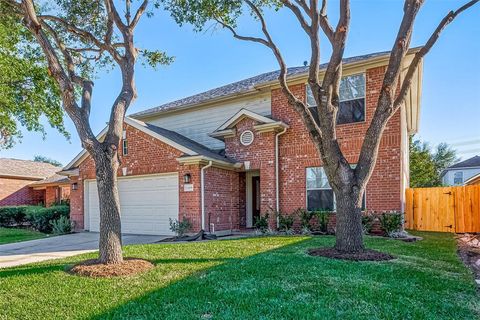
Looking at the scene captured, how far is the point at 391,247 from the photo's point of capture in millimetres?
7906

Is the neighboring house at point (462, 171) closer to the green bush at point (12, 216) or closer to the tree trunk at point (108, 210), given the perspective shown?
the tree trunk at point (108, 210)

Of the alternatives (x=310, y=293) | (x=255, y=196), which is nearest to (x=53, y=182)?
(x=255, y=196)

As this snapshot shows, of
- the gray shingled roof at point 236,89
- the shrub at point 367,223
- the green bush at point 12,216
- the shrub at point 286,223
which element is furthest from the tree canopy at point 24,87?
the shrub at point 367,223

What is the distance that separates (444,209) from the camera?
12.4 metres

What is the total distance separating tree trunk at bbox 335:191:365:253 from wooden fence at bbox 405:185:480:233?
6.79m

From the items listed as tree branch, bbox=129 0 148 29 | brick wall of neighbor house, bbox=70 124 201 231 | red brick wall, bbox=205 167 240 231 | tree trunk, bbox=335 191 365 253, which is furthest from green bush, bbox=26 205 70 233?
→ tree trunk, bbox=335 191 365 253

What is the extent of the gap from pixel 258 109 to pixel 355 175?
291 inches

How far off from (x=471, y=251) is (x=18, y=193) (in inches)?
1087

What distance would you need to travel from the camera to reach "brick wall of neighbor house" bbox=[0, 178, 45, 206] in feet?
76.5

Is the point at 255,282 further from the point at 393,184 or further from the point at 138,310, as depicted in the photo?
the point at 393,184

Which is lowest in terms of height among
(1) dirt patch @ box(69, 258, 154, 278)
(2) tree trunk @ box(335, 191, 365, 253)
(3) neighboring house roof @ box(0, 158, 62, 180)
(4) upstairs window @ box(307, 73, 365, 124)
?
(1) dirt patch @ box(69, 258, 154, 278)

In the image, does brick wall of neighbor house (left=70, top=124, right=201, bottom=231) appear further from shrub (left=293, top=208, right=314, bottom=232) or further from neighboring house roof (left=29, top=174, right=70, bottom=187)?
neighboring house roof (left=29, top=174, right=70, bottom=187)

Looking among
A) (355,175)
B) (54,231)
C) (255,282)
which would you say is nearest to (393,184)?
(355,175)

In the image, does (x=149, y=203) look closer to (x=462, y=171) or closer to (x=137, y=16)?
(x=137, y=16)
